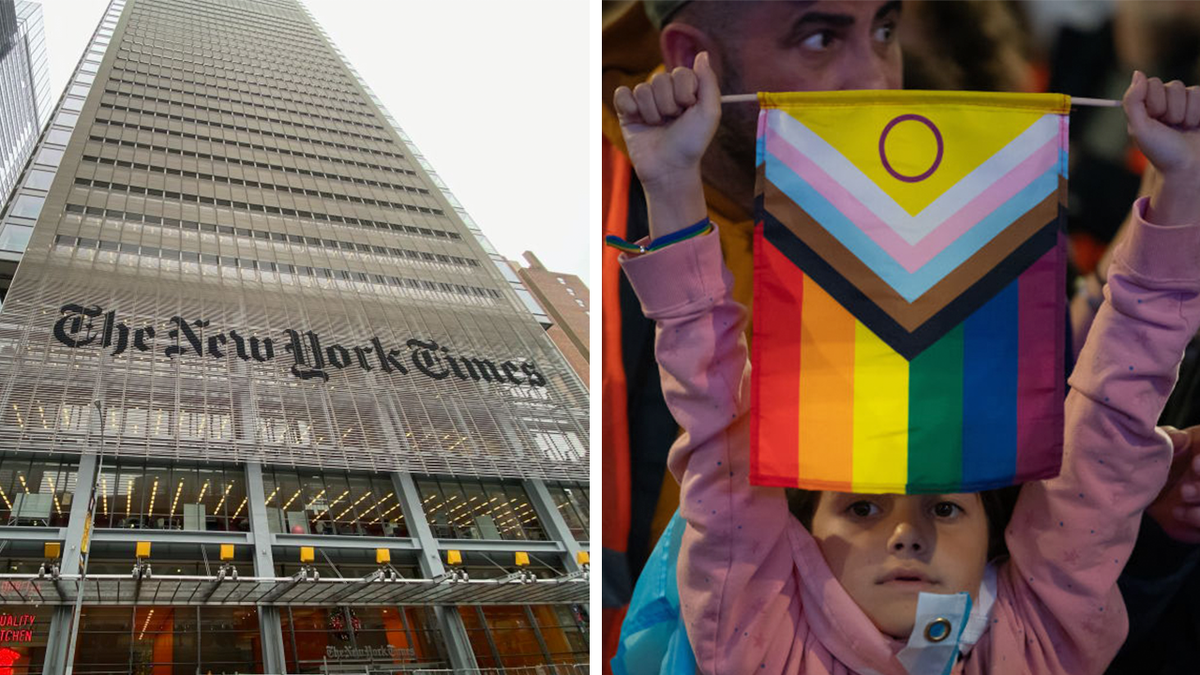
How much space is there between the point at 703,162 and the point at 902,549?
2617 millimetres

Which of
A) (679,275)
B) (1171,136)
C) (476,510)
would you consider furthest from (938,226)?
(476,510)

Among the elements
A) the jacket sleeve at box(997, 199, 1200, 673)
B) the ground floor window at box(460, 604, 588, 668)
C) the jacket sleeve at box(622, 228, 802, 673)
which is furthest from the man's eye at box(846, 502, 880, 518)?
the ground floor window at box(460, 604, 588, 668)

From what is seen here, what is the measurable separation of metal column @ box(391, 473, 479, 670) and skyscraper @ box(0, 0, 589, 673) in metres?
0.02

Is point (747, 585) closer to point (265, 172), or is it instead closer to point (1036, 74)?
point (1036, 74)

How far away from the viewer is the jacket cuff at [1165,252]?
5.00m

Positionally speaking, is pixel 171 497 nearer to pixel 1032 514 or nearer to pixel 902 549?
pixel 902 549

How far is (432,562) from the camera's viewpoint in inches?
401

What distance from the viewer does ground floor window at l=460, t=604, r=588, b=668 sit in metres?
9.70

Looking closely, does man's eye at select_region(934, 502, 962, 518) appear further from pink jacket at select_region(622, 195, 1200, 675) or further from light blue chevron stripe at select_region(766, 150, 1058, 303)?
light blue chevron stripe at select_region(766, 150, 1058, 303)

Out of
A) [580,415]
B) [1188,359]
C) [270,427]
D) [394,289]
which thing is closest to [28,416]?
[270,427]

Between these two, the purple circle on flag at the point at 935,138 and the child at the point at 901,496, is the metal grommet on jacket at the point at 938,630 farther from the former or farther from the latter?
the purple circle on flag at the point at 935,138

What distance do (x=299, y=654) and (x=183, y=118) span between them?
9903mm

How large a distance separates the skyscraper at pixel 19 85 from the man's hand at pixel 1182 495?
24960 mm

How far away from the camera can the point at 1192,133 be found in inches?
200
